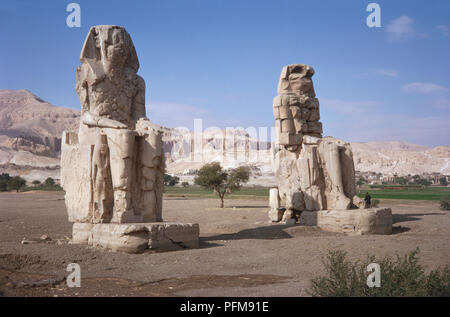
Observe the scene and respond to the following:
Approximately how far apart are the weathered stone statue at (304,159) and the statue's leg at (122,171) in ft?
16.1

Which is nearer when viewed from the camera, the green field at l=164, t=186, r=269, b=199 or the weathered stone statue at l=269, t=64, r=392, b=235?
the weathered stone statue at l=269, t=64, r=392, b=235

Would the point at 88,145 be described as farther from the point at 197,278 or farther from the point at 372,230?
the point at 372,230

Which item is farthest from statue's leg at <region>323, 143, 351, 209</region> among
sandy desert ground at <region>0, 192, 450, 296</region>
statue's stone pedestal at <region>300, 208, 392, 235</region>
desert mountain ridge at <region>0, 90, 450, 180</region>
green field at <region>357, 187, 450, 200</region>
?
desert mountain ridge at <region>0, 90, 450, 180</region>

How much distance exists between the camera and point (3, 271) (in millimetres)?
5531

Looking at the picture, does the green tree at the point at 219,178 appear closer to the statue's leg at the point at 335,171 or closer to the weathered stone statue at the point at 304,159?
the weathered stone statue at the point at 304,159

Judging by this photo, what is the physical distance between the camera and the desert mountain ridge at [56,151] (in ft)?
255

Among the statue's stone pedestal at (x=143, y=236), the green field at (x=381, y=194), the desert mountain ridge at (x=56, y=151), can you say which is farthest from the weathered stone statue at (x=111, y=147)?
the desert mountain ridge at (x=56, y=151)

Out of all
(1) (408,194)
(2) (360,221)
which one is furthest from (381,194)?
(2) (360,221)

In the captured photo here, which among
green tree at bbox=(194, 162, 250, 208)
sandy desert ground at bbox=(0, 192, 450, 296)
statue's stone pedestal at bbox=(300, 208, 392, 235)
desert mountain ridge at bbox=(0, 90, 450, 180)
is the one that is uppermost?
desert mountain ridge at bbox=(0, 90, 450, 180)

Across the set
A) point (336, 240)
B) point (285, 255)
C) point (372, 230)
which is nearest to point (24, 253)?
point (285, 255)

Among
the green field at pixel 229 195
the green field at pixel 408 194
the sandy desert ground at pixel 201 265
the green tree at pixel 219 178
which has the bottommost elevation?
the green field at pixel 408 194

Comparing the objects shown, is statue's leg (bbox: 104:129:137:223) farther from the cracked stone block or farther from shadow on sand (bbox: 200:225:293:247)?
the cracked stone block

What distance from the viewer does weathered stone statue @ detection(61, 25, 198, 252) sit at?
24.7 ft

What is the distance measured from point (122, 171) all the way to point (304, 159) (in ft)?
17.0
